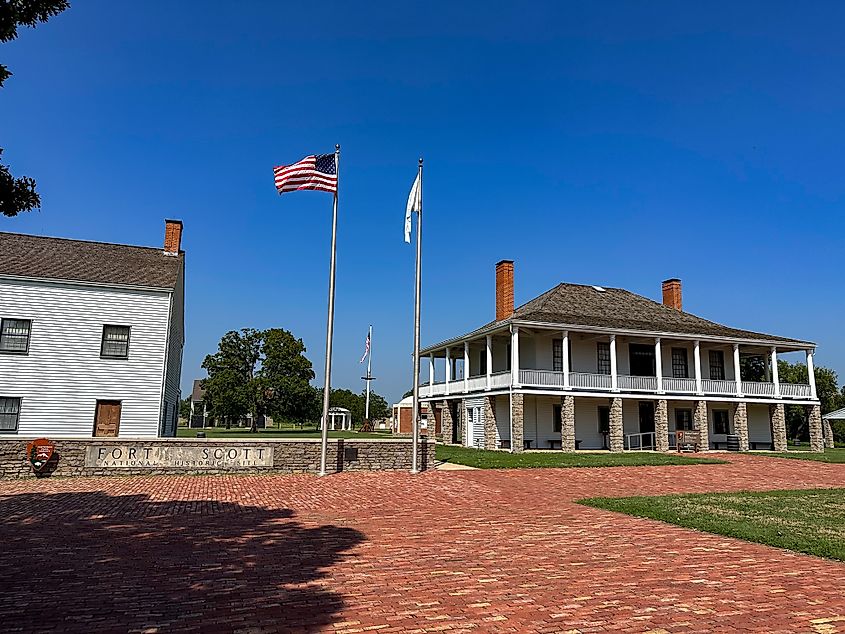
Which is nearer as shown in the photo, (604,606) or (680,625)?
(680,625)

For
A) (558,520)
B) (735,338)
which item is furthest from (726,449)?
(558,520)

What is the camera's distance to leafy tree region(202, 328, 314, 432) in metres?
43.9

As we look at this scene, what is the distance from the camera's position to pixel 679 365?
31.0 m

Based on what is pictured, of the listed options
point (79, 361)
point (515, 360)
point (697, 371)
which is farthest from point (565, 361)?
point (79, 361)

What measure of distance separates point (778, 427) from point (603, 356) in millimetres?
9815

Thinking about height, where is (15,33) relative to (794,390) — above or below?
above

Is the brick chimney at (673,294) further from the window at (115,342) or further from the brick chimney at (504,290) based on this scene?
the window at (115,342)

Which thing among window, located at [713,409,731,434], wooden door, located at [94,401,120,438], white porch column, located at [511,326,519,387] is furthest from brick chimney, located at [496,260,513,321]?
wooden door, located at [94,401,120,438]

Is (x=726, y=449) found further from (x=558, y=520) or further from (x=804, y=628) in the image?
(x=804, y=628)

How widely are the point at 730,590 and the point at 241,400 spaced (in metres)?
41.0

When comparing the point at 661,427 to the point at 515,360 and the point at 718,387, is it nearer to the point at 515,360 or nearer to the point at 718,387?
the point at 718,387

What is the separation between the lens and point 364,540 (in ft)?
27.2

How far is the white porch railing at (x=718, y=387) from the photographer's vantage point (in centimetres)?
2950

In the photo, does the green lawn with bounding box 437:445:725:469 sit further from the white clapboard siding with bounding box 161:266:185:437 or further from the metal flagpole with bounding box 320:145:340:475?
the white clapboard siding with bounding box 161:266:185:437
